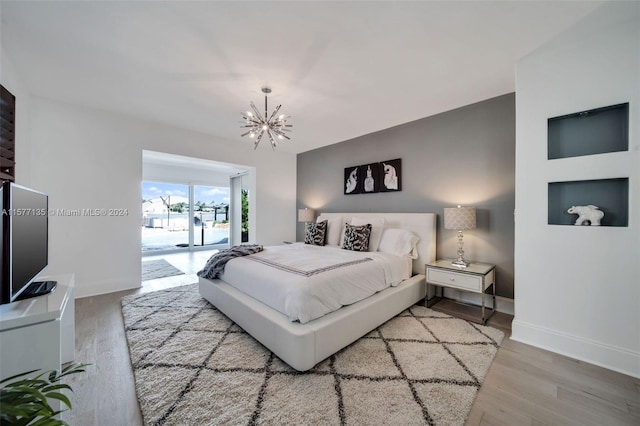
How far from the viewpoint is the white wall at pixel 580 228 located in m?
1.85

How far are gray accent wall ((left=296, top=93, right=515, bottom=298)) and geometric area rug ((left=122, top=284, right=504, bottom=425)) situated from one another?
1.06 m

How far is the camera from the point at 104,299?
3.30 meters

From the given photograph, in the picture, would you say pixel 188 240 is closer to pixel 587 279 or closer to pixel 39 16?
pixel 39 16

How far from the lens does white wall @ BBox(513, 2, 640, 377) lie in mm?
1851

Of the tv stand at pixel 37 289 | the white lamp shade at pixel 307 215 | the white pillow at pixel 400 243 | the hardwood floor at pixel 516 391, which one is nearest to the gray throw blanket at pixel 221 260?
the hardwood floor at pixel 516 391

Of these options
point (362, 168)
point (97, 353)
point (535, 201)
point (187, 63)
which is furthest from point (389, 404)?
point (362, 168)

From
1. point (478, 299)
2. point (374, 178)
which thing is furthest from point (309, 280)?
point (374, 178)

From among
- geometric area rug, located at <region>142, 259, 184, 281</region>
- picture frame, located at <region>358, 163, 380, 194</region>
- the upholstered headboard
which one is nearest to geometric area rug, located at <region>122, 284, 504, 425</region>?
the upholstered headboard

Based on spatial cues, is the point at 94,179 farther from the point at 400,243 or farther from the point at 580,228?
the point at 580,228

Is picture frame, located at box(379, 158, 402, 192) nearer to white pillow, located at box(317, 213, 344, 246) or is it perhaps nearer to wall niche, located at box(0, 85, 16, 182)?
white pillow, located at box(317, 213, 344, 246)

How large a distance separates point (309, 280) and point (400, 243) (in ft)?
5.90

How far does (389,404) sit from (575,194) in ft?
7.90

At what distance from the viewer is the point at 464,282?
8.93ft

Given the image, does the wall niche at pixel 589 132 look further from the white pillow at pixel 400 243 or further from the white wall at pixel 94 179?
the white wall at pixel 94 179
